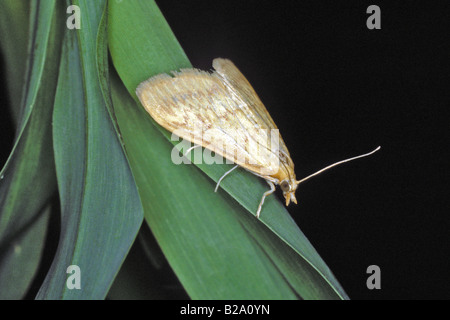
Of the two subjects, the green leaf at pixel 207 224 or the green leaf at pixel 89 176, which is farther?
the green leaf at pixel 207 224

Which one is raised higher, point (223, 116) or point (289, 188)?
point (223, 116)

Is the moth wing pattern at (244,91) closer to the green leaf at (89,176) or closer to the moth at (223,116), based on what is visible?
the moth at (223,116)

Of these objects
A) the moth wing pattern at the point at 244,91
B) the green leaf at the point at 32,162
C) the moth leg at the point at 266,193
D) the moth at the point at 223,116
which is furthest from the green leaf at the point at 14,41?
the moth leg at the point at 266,193

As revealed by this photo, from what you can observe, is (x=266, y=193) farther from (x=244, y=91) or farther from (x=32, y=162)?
(x=32, y=162)

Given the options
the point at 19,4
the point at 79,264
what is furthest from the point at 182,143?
the point at 19,4

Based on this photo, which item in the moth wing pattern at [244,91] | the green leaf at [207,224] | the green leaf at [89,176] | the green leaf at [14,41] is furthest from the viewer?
the moth wing pattern at [244,91]

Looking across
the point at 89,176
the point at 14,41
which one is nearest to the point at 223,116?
the point at 89,176

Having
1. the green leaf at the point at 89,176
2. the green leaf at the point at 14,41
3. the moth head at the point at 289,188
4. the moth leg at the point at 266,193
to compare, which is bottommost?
the moth head at the point at 289,188
